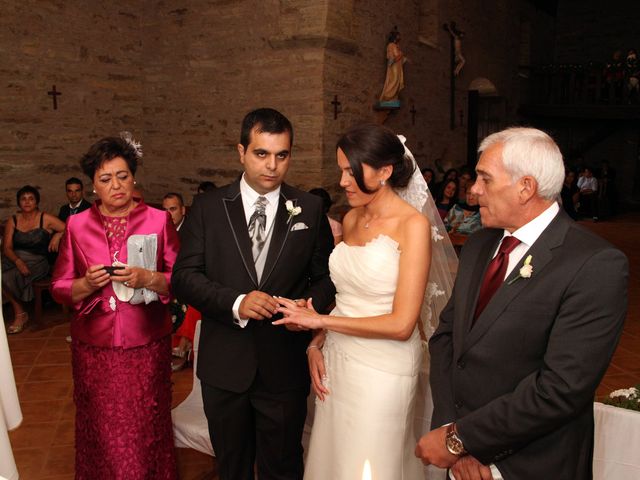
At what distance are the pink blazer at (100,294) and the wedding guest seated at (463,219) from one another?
4.94m

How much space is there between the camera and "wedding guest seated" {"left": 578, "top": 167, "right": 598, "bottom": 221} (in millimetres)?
15633

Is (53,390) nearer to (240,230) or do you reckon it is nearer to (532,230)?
(240,230)

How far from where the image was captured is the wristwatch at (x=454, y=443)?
1.90 m

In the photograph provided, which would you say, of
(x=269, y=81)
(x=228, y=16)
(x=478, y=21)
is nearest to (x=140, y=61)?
(x=228, y=16)

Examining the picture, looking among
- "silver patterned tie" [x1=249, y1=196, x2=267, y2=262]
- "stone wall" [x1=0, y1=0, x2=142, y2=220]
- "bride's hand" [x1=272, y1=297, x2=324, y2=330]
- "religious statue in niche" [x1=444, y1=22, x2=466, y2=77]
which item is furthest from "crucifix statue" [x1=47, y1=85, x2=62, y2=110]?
"religious statue in niche" [x1=444, y1=22, x2=466, y2=77]

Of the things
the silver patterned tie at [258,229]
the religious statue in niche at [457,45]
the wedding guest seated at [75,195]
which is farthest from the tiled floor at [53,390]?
the religious statue in niche at [457,45]

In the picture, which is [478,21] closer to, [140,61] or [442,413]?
[140,61]

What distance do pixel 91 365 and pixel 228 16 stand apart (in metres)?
7.21

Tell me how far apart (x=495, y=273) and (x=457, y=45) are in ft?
39.5

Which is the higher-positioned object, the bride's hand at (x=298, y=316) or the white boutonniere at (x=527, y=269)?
the white boutonniere at (x=527, y=269)

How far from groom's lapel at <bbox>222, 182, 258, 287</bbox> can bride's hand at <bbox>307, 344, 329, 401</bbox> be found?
412 mm

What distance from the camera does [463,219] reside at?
7.43 m

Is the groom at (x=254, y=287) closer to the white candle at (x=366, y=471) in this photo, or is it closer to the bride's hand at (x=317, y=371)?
the bride's hand at (x=317, y=371)

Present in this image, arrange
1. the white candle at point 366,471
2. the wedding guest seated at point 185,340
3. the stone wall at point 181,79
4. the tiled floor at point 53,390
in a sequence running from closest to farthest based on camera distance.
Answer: the white candle at point 366,471
the tiled floor at point 53,390
the wedding guest seated at point 185,340
the stone wall at point 181,79
